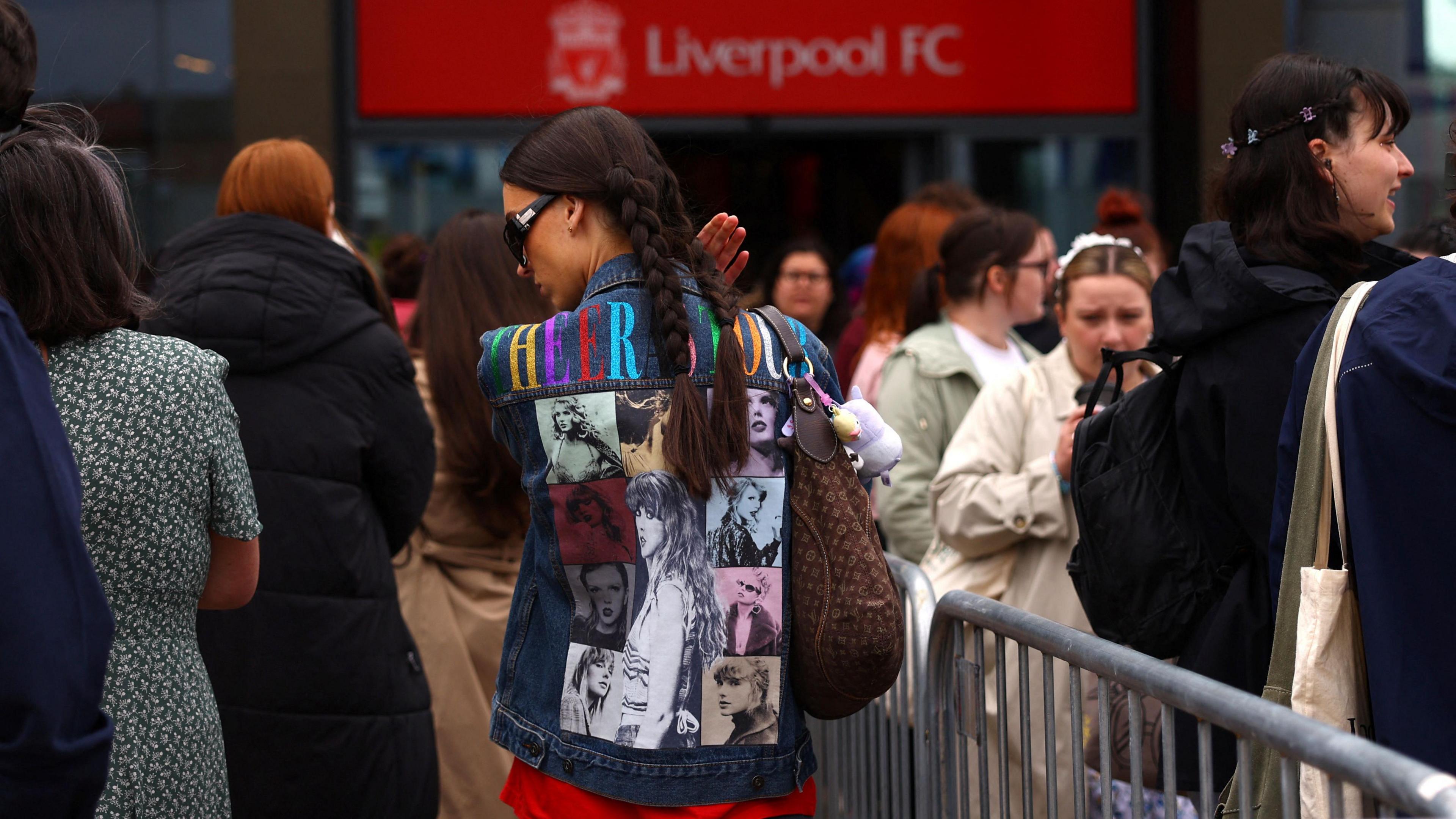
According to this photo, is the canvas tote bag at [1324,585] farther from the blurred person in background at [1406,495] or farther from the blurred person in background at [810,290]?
the blurred person in background at [810,290]

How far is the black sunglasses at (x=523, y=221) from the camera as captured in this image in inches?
89.4

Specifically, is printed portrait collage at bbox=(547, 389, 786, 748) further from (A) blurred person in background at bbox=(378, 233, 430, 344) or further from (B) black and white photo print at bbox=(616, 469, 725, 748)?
(A) blurred person in background at bbox=(378, 233, 430, 344)

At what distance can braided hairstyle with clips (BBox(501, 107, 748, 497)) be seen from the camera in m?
2.12

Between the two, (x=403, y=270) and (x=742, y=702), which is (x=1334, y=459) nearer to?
(x=742, y=702)

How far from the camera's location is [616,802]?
2.17m

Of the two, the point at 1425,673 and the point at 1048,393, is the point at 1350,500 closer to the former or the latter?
the point at 1425,673

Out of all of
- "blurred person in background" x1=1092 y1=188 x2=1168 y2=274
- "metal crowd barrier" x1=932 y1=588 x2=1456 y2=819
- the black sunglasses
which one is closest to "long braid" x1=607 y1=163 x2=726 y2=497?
the black sunglasses

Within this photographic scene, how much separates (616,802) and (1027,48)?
24.9ft

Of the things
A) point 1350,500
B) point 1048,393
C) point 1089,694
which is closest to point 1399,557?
point 1350,500

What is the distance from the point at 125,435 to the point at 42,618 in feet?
2.73

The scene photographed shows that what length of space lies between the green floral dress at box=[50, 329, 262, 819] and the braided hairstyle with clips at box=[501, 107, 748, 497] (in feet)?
2.16

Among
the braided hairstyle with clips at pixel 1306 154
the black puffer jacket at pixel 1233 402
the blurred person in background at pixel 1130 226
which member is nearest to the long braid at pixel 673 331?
the black puffer jacket at pixel 1233 402

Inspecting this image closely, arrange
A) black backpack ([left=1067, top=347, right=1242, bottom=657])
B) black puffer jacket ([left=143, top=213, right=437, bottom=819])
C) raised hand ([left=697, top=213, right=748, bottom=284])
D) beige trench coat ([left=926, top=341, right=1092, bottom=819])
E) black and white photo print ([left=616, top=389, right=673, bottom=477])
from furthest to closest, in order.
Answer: beige trench coat ([left=926, top=341, right=1092, bottom=819]) < black puffer jacket ([left=143, top=213, right=437, bottom=819]) < black backpack ([left=1067, top=347, right=1242, bottom=657]) < raised hand ([left=697, top=213, right=748, bottom=284]) < black and white photo print ([left=616, top=389, right=673, bottom=477])

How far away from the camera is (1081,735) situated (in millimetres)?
2184
